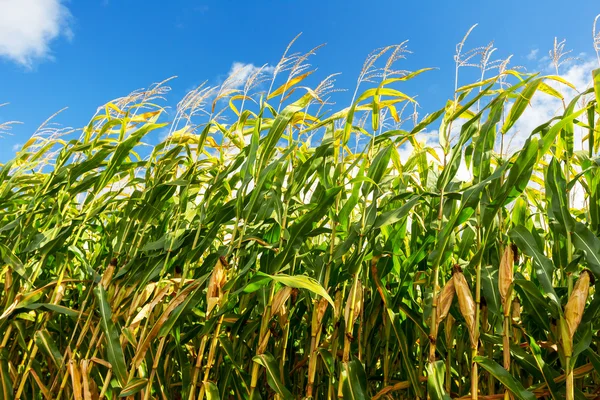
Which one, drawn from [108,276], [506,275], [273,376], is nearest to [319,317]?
[273,376]

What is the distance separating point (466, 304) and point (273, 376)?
609 millimetres

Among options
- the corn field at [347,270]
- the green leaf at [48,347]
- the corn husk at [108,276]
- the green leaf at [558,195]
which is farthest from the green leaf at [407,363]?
the green leaf at [48,347]

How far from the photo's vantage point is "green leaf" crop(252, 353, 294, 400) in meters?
1.46

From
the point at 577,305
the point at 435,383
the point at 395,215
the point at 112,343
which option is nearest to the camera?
the point at 577,305

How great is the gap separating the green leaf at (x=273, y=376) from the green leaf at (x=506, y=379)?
576 mm

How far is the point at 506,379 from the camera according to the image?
127 cm

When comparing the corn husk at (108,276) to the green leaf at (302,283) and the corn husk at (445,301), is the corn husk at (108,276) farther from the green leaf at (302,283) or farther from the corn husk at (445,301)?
the corn husk at (445,301)

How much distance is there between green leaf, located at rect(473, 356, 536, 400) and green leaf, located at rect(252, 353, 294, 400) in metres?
0.58

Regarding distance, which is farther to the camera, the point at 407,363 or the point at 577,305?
the point at 407,363

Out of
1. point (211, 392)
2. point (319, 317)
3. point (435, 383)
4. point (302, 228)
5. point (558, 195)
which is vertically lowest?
point (211, 392)

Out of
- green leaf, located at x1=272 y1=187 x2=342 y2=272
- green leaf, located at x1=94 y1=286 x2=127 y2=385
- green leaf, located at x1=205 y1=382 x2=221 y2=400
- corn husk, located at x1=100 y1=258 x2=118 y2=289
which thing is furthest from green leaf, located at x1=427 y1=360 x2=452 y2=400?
corn husk, located at x1=100 y1=258 x2=118 y2=289

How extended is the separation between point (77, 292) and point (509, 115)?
2.11 metres

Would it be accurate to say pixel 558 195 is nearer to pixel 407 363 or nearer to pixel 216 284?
pixel 407 363

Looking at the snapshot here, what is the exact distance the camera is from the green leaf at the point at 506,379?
1.26 m
